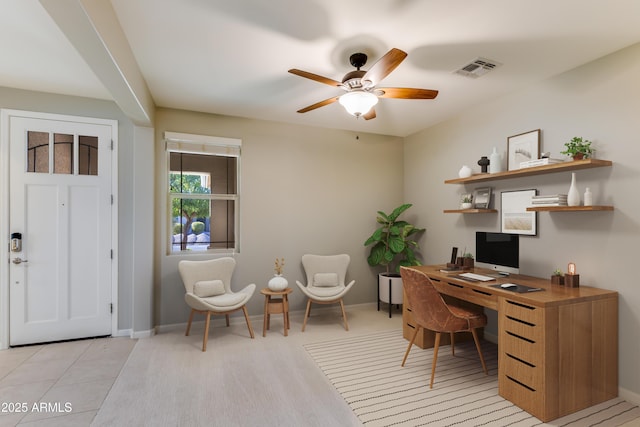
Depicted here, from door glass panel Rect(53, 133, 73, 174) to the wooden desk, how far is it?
14.4 ft

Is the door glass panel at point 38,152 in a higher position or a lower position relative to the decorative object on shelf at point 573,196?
higher

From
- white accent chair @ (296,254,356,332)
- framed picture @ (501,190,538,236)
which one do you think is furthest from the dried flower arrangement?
framed picture @ (501,190,538,236)

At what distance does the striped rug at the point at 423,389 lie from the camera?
7.00 feet

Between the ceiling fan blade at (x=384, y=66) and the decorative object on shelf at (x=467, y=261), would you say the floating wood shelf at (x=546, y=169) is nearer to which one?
the decorative object on shelf at (x=467, y=261)

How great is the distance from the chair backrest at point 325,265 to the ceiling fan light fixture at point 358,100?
7.61ft

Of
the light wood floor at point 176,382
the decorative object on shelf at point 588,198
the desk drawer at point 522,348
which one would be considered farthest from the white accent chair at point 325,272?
the decorative object on shelf at point 588,198

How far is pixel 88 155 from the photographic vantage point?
348 cm

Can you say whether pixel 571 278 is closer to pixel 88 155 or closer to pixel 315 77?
pixel 315 77

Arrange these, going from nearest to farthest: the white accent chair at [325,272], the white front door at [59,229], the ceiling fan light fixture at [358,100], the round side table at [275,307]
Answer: the ceiling fan light fixture at [358,100], the white front door at [59,229], the round side table at [275,307], the white accent chair at [325,272]

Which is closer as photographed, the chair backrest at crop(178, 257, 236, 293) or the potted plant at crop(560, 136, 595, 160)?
the potted plant at crop(560, 136, 595, 160)

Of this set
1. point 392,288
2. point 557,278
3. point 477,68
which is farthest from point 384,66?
point 392,288

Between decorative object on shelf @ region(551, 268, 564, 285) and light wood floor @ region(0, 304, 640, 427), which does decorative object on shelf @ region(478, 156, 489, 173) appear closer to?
decorative object on shelf @ region(551, 268, 564, 285)

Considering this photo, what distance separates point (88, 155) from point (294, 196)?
8.05ft

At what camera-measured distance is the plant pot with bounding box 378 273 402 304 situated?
4293 millimetres
